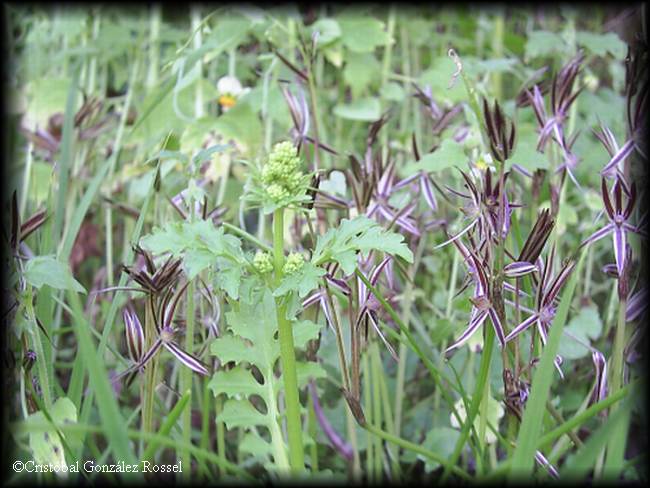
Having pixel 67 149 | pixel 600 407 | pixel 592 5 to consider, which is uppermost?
pixel 592 5

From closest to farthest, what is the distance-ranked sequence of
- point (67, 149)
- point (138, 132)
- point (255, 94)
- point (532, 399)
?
point (532, 399) → point (67, 149) → point (255, 94) → point (138, 132)

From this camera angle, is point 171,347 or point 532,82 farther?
point 532,82

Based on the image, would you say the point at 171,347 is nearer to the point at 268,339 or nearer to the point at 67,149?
the point at 268,339

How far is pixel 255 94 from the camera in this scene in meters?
1.38

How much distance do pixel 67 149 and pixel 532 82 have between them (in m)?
0.63

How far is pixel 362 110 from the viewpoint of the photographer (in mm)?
1466

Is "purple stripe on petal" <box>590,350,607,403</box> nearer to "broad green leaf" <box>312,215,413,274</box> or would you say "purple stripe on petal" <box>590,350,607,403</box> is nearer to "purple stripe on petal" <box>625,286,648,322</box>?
"purple stripe on petal" <box>625,286,648,322</box>

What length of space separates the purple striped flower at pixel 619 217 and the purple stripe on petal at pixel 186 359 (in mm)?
422

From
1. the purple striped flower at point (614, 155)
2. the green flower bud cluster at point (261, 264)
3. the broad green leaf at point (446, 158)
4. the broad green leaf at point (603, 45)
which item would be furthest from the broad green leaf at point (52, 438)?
the broad green leaf at point (603, 45)

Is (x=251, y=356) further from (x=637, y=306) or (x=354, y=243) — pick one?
(x=637, y=306)

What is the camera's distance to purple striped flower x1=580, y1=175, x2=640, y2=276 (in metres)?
0.80

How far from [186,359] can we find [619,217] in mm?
474

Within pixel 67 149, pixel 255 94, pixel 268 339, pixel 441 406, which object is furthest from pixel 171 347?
pixel 255 94

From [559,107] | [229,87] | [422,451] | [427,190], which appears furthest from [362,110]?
[422,451]
